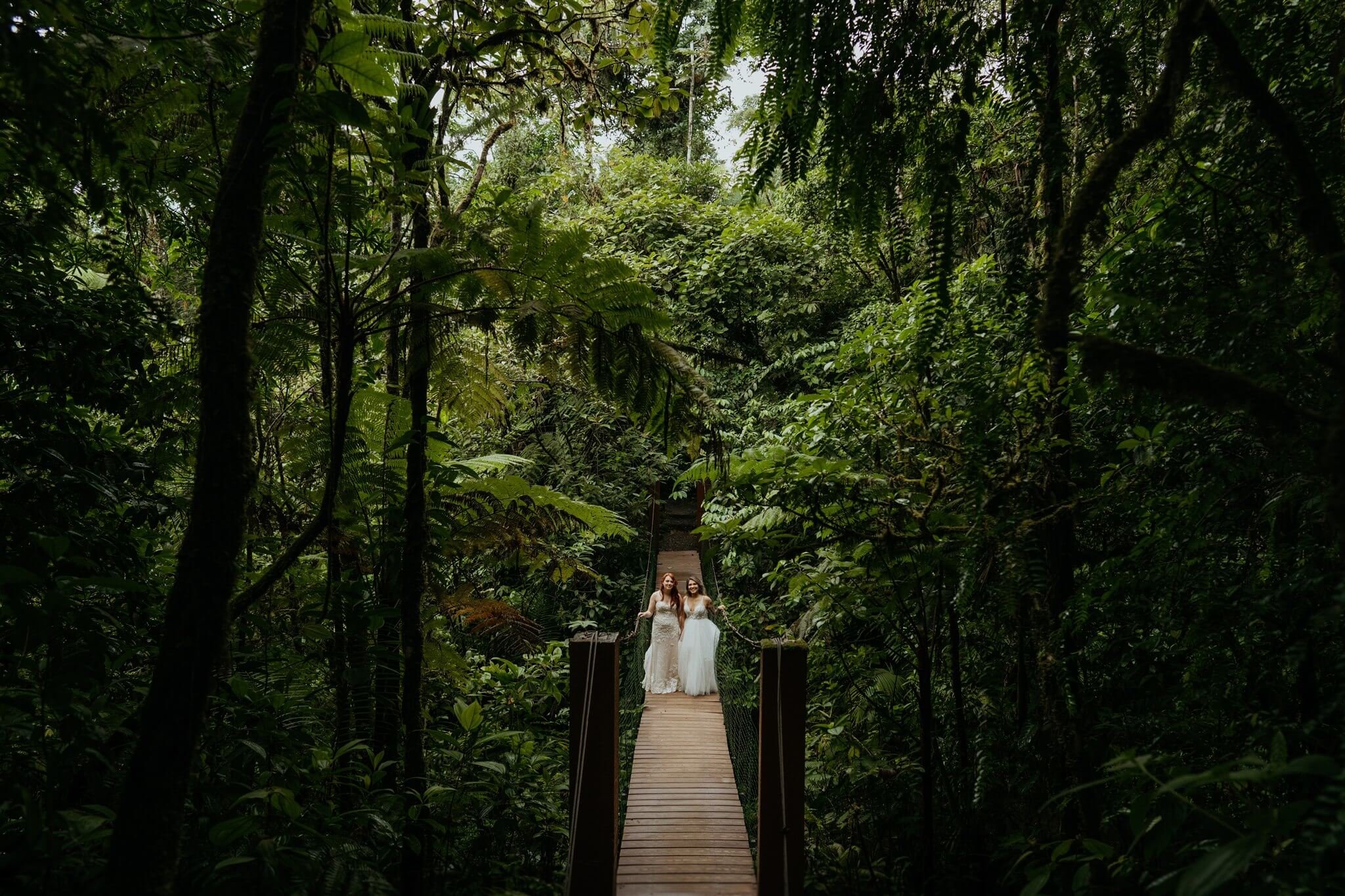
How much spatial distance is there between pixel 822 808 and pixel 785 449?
9.81 ft

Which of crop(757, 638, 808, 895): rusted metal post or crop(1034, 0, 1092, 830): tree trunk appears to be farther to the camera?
crop(757, 638, 808, 895): rusted metal post

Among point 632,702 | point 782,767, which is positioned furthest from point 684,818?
point 632,702

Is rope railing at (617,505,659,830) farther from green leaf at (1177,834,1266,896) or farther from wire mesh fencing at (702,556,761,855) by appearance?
green leaf at (1177,834,1266,896)

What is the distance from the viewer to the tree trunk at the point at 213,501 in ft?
3.27

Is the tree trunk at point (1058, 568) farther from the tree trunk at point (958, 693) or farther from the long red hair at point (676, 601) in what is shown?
the long red hair at point (676, 601)

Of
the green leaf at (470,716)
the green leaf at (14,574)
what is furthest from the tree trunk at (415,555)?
the green leaf at (14,574)

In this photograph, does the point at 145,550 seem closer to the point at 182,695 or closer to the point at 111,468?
the point at 111,468

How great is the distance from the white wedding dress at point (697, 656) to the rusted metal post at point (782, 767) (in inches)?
94.0

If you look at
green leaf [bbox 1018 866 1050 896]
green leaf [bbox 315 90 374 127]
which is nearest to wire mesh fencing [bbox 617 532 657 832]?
green leaf [bbox 1018 866 1050 896]

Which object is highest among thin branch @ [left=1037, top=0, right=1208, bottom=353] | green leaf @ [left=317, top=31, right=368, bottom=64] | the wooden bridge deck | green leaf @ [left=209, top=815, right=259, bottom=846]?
green leaf @ [left=317, top=31, right=368, bottom=64]

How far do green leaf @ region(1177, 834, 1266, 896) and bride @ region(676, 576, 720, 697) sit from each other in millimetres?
5055

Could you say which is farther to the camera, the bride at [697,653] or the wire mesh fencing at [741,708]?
the bride at [697,653]

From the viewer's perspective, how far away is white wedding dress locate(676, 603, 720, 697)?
5.52 metres

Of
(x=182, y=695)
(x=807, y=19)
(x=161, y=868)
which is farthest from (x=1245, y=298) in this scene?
(x=161, y=868)
